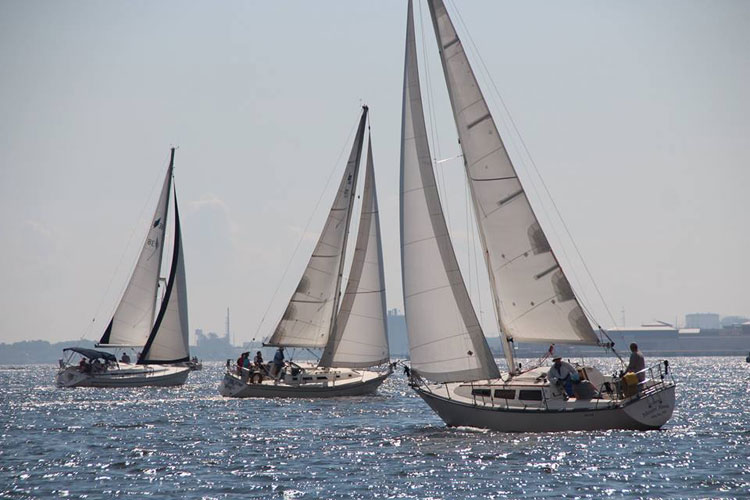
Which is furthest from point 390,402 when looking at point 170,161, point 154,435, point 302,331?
point 170,161

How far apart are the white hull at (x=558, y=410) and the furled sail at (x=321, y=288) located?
21.4 metres

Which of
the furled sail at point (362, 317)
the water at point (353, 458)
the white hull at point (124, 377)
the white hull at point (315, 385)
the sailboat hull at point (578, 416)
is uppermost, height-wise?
the furled sail at point (362, 317)

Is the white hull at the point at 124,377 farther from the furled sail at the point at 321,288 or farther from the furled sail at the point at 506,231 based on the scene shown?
the furled sail at the point at 506,231

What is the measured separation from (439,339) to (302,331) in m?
22.1

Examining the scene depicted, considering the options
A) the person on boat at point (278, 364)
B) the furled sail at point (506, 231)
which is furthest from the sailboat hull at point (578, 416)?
the person on boat at point (278, 364)

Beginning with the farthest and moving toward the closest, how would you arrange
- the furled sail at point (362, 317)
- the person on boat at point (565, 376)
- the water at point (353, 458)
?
1. the furled sail at point (362, 317)
2. the person on boat at point (565, 376)
3. the water at point (353, 458)

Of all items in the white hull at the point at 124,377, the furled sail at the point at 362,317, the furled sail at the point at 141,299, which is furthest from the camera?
the furled sail at the point at 141,299

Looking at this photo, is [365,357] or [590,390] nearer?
[590,390]

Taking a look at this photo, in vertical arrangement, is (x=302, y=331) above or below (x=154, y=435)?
above

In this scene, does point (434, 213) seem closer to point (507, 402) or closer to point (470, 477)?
point (507, 402)

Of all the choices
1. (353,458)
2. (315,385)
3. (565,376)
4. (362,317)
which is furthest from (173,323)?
(353,458)

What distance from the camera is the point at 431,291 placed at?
3150 centimetres

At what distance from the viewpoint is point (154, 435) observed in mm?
34562

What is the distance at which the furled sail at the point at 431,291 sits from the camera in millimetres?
31250
